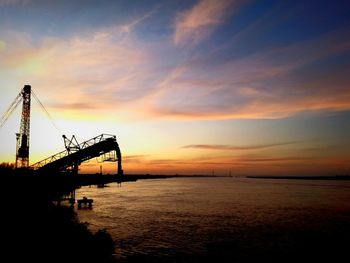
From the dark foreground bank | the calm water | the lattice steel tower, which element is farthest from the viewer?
the lattice steel tower

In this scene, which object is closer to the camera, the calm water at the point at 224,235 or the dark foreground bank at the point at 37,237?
the dark foreground bank at the point at 37,237

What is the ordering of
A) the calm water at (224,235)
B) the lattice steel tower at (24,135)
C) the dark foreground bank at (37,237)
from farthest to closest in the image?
the lattice steel tower at (24,135)
the calm water at (224,235)
the dark foreground bank at (37,237)

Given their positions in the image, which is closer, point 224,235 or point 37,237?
point 37,237

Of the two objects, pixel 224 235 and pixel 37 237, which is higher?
pixel 37 237

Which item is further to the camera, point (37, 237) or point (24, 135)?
point (24, 135)

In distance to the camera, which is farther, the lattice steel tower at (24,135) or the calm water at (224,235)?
the lattice steel tower at (24,135)

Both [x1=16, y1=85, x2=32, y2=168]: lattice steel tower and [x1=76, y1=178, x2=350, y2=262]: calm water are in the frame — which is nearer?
[x1=76, y1=178, x2=350, y2=262]: calm water

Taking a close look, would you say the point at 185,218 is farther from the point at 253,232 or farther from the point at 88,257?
the point at 88,257

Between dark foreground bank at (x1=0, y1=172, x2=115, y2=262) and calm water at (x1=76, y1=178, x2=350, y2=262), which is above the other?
dark foreground bank at (x1=0, y1=172, x2=115, y2=262)

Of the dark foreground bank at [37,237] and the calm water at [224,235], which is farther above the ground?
the dark foreground bank at [37,237]

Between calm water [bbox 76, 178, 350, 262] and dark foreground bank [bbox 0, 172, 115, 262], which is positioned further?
calm water [bbox 76, 178, 350, 262]

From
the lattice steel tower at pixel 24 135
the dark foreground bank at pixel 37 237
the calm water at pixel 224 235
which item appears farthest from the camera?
the lattice steel tower at pixel 24 135

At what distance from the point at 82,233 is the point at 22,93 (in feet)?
193

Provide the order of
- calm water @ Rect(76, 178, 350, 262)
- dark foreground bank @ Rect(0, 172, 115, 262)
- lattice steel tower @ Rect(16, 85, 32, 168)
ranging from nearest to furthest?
dark foreground bank @ Rect(0, 172, 115, 262) → calm water @ Rect(76, 178, 350, 262) → lattice steel tower @ Rect(16, 85, 32, 168)
